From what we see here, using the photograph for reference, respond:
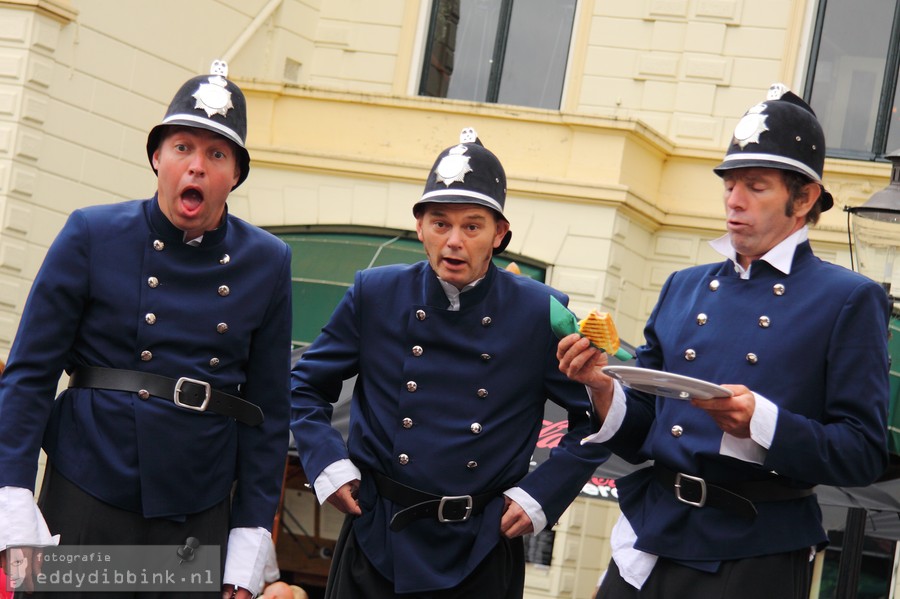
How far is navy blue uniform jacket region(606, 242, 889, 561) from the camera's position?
3973 millimetres

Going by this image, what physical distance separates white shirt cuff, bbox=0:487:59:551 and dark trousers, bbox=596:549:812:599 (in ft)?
5.30

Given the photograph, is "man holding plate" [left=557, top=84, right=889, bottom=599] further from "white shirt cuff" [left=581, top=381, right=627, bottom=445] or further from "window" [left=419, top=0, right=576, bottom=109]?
"window" [left=419, top=0, right=576, bottom=109]

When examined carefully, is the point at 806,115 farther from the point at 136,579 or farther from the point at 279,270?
the point at 136,579

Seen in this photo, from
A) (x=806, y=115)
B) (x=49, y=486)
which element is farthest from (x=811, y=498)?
(x=49, y=486)

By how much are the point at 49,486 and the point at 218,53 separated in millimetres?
11065

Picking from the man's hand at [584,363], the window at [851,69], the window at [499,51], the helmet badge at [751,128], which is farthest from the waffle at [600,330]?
the window at [499,51]

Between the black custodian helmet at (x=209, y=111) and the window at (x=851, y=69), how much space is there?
10.4 meters

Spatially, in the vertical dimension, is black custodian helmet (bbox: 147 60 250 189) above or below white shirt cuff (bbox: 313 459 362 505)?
above

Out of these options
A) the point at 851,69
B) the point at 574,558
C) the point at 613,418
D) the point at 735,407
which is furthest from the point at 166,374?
the point at 851,69

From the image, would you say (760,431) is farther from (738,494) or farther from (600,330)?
(600,330)

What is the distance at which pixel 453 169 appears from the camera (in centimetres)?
470

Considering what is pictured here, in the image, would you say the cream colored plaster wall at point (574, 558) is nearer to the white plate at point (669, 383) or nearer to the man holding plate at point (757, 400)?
the man holding plate at point (757, 400)

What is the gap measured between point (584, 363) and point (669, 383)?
1.18 ft

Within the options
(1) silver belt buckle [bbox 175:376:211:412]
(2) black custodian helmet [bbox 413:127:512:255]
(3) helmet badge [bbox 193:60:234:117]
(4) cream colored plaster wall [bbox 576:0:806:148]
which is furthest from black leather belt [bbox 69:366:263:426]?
(4) cream colored plaster wall [bbox 576:0:806:148]
